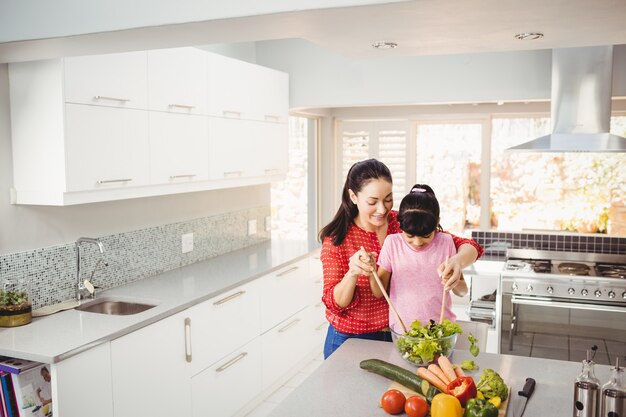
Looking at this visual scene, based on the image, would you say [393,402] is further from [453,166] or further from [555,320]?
[453,166]

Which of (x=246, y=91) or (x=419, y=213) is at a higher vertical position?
(x=246, y=91)

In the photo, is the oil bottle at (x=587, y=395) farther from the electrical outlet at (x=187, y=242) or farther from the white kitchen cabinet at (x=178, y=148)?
the electrical outlet at (x=187, y=242)

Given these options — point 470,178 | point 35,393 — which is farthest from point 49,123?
point 470,178

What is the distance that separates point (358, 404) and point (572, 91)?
2951 mm

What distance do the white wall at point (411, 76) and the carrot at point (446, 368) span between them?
2801mm

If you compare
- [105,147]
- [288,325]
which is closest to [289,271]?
[288,325]

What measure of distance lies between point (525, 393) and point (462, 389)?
0.69ft

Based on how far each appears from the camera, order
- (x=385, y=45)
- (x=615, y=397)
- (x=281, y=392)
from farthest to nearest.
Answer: (x=281, y=392)
(x=385, y=45)
(x=615, y=397)

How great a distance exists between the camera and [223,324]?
333cm

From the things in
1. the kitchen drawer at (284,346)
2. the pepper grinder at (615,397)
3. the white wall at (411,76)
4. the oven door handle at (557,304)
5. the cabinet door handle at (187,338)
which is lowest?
the kitchen drawer at (284,346)

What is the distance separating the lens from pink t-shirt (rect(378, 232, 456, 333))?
207cm

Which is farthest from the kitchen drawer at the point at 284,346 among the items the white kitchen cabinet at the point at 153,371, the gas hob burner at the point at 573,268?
the gas hob burner at the point at 573,268

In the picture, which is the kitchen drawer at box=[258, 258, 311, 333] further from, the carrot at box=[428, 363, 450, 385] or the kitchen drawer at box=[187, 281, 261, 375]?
the carrot at box=[428, 363, 450, 385]

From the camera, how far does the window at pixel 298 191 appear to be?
5.34 metres
